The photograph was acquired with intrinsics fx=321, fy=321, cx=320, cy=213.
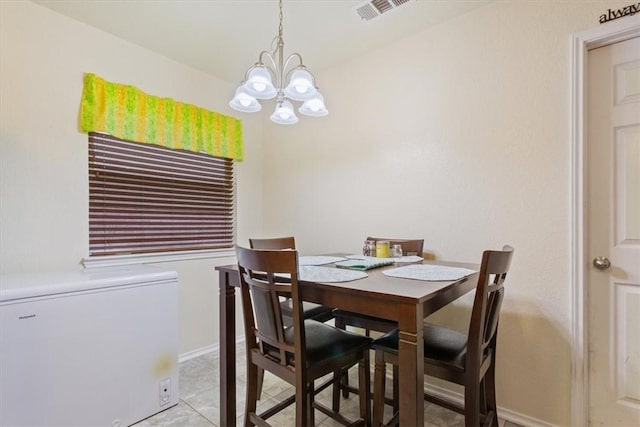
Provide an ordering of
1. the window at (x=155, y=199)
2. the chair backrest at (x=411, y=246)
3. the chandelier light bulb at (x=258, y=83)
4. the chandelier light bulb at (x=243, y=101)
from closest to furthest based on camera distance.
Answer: the chandelier light bulb at (x=258, y=83) → the chandelier light bulb at (x=243, y=101) → the chair backrest at (x=411, y=246) → the window at (x=155, y=199)

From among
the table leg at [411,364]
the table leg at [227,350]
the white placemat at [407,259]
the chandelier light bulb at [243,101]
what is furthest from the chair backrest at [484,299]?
the chandelier light bulb at [243,101]

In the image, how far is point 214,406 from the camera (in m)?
1.97

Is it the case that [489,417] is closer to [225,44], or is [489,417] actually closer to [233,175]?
[233,175]

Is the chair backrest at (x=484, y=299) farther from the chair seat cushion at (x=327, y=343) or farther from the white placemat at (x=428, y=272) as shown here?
the chair seat cushion at (x=327, y=343)

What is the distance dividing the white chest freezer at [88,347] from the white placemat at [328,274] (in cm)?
101

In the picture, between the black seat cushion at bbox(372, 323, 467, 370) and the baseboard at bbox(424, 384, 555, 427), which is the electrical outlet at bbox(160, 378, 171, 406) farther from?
the baseboard at bbox(424, 384, 555, 427)

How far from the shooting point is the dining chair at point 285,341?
4.16ft

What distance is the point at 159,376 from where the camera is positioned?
192 cm

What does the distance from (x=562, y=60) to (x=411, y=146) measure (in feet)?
3.01

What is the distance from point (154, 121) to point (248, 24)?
1.02 metres

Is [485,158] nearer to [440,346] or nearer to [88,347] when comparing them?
[440,346]

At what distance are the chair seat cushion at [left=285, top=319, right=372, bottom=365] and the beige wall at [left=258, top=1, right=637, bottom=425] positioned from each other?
2.90ft

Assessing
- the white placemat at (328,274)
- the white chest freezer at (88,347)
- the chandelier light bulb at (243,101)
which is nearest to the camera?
the white placemat at (328,274)

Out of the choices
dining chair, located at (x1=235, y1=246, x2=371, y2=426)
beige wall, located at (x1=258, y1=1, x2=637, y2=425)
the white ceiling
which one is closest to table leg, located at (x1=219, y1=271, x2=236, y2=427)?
dining chair, located at (x1=235, y1=246, x2=371, y2=426)
